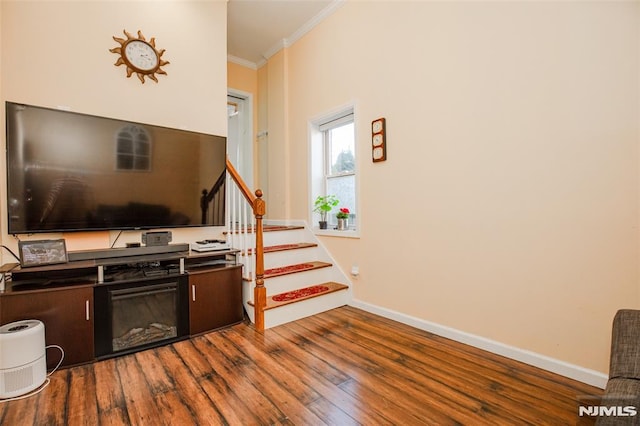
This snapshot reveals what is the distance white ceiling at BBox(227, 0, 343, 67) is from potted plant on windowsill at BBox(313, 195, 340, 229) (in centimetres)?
230

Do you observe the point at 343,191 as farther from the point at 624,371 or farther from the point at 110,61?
the point at 624,371

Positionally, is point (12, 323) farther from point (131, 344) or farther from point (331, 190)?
point (331, 190)

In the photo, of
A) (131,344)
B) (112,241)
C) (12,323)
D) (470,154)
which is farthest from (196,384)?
(470,154)

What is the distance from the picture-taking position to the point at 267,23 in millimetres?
3998

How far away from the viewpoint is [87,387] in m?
1.86

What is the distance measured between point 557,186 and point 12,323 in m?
3.64

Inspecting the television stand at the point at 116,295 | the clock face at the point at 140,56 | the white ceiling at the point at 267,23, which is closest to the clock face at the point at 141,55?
the clock face at the point at 140,56

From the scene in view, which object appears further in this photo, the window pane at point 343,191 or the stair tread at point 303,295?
the window pane at point 343,191

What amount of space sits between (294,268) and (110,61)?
2691 millimetres

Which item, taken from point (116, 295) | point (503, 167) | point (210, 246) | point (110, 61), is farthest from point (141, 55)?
point (503, 167)

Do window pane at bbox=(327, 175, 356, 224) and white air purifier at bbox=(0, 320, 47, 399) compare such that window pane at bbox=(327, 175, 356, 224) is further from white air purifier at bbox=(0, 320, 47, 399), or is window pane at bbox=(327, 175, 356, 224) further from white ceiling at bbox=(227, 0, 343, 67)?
white air purifier at bbox=(0, 320, 47, 399)

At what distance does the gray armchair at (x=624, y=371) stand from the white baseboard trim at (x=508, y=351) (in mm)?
703

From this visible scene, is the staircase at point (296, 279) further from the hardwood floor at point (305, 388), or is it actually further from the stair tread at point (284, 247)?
the hardwood floor at point (305, 388)

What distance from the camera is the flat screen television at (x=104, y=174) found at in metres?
2.23
